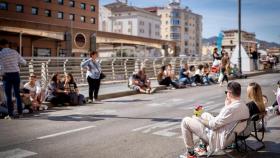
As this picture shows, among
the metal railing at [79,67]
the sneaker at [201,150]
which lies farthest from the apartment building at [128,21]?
the sneaker at [201,150]

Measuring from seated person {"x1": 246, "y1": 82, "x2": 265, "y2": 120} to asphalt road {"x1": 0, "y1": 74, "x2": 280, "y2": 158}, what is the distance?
0.73 m

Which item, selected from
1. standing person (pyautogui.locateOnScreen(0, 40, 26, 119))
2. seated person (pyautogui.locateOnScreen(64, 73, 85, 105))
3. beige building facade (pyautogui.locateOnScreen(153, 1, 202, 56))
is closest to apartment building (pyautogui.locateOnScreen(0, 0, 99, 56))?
seated person (pyautogui.locateOnScreen(64, 73, 85, 105))

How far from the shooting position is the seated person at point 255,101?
6.31 meters

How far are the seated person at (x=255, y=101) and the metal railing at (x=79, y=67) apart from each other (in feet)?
40.7

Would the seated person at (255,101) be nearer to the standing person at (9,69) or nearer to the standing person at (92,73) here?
the standing person at (9,69)

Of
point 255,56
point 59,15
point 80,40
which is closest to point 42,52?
point 80,40

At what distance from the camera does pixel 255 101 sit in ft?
21.2

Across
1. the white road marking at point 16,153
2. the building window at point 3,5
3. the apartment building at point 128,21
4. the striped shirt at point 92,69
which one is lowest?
the white road marking at point 16,153

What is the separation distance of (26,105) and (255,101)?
23.7 feet

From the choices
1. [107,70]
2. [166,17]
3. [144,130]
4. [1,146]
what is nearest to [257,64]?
[107,70]

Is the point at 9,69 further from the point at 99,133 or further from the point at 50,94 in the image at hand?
the point at 99,133

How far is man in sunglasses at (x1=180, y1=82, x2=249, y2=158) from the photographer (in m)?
5.49

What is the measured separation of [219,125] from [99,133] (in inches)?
123

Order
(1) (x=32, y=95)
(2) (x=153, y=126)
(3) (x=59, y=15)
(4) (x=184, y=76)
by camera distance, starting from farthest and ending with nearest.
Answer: (3) (x=59, y=15)
(4) (x=184, y=76)
(1) (x=32, y=95)
(2) (x=153, y=126)
